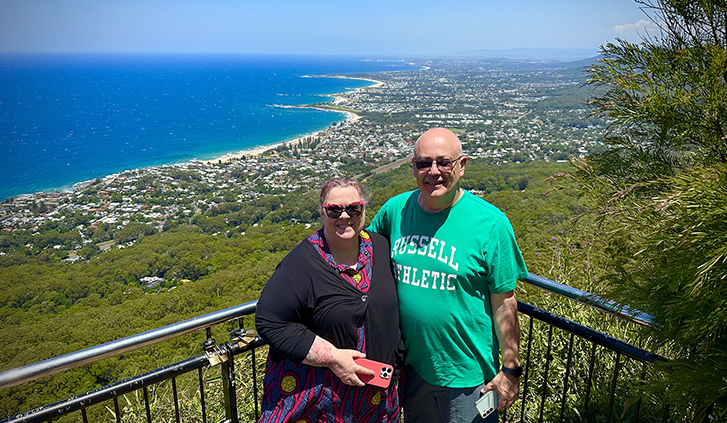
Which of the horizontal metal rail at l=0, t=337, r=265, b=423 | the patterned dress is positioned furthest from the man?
the horizontal metal rail at l=0, t=337, r=265, b=423

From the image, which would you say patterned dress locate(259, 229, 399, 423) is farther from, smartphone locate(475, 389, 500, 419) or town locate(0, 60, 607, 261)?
town locate(0, 60, 607, 261)

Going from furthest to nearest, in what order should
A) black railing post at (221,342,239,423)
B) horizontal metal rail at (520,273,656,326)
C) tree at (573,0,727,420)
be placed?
black railing post at (221,342,239,423) → horizontal metal rail at (520,273,656,326) → tree at (573,0,727,420)

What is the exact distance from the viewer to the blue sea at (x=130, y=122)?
5453cm

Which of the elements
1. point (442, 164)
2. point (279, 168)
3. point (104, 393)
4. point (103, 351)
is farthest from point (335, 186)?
point (279, 168)

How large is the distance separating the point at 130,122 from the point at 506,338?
89.4m

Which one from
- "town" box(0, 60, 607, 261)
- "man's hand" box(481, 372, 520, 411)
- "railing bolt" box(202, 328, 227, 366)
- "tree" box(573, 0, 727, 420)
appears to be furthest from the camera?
"town" box(0, 60, 607, 261)

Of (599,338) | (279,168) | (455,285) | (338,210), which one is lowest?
(279,168)

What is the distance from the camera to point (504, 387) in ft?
5.92

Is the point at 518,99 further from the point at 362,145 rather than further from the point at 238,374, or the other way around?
the point at 238,374

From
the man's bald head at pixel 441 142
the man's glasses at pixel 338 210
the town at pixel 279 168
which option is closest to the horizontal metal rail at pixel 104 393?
the man's glasses at pixel 338 210

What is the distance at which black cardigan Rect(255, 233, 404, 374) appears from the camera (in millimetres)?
1562

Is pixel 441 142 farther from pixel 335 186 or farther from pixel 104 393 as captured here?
pixel 104 393

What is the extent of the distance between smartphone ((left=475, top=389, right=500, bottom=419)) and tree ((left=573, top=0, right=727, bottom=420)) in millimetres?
579

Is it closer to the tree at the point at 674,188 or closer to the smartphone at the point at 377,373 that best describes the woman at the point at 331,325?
the smartphone at the point at 377,373
